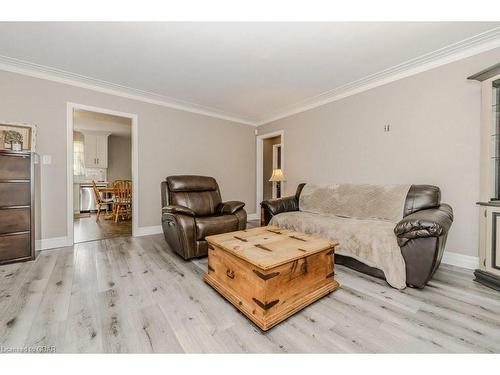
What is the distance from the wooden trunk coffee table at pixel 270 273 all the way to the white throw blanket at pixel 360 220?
19.3 inches

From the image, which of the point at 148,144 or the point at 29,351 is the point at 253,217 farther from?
the point at 29,351

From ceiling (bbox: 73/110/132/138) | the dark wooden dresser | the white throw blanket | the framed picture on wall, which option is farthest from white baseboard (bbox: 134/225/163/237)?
ceiling (bbox: 73/110/132/138)

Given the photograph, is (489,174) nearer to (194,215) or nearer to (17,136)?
(194,215)

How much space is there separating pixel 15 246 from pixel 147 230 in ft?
5.10

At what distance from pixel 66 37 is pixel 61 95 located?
45.7 inches

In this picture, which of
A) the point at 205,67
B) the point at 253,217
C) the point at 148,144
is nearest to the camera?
the point at 205,67

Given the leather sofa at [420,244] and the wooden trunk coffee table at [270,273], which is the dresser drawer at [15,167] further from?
the leather sofa at [420,244]

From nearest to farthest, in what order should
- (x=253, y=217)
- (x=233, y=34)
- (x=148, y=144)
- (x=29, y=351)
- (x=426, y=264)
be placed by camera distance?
(x=29, y=351)
(x=426, y=264)
(x=233, y=34)
(x=148, y=144)
(x=253, y=217)

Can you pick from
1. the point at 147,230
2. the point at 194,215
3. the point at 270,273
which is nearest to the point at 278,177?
the point at 194,215

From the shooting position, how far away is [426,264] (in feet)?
5.68

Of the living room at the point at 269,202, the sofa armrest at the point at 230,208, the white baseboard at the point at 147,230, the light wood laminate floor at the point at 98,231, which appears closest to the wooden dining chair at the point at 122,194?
the light wood laminate floor at the point at 98,231

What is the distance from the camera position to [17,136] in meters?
2.57
